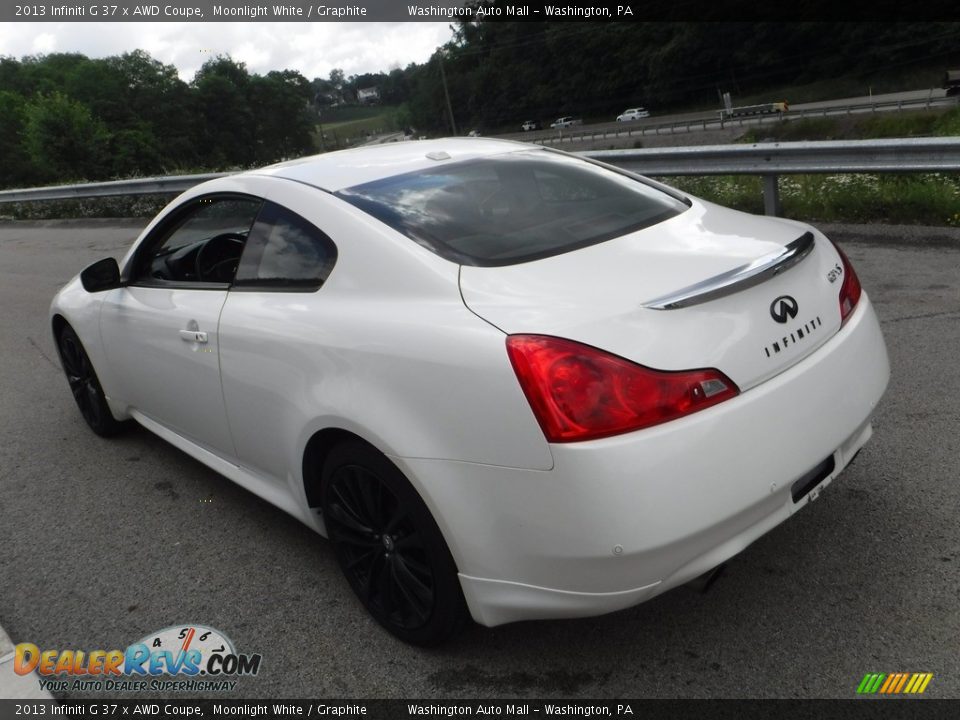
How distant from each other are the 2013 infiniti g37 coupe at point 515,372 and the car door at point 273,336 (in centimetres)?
1

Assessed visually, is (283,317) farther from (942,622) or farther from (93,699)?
(942,622)

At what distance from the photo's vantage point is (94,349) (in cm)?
444

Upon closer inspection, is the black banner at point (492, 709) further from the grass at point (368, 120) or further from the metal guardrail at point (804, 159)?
the grass at point (368, 120)

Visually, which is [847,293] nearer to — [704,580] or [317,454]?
[704,580]

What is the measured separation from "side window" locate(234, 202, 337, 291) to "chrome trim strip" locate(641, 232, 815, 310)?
1170 mm

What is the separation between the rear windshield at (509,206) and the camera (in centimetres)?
273

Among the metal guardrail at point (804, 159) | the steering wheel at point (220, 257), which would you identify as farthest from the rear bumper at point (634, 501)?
the metal guardrail at point (804, 159)

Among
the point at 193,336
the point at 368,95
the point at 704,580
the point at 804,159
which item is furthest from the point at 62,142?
the point at 704,580

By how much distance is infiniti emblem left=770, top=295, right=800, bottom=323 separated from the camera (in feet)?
7.87

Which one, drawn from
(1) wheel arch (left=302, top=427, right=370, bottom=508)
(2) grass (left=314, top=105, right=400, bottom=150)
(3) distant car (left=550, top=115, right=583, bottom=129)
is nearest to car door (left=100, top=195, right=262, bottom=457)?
(1) wheel arch (left=302, top=427, right=370, bottom=508)

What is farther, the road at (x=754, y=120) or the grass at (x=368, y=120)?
the road at (x=754, y=120)

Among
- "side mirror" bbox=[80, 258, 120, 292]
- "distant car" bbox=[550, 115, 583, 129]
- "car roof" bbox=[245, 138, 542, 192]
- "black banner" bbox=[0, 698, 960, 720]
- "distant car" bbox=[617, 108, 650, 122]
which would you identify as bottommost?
"distant car" bbox=[617, 108, 650, 122]

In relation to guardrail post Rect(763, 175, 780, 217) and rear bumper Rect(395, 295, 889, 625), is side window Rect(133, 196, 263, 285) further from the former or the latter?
guardrail post Rect(763, 175, 780, 217)

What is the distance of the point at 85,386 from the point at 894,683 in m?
4.25
